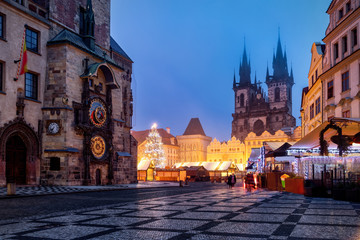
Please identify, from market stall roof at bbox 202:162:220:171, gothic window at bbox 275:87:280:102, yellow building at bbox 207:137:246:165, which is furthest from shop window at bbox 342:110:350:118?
gothic window at bbox 275:87:280:102

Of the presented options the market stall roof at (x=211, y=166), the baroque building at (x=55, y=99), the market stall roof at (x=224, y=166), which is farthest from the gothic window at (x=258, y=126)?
the baroque building at (x=55, y=99)

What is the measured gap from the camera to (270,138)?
9375 centimetres

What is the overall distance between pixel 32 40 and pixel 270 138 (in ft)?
252

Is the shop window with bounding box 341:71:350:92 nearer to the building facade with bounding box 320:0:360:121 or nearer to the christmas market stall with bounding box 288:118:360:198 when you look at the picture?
the building facade with bounding box 320:0:360:121

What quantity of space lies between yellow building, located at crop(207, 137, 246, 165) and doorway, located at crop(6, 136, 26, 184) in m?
77.3

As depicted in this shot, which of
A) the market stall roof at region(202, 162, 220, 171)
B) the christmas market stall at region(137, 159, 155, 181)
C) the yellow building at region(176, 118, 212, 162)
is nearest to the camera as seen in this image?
the christmas market stall at region(137, 159, 155, 181)

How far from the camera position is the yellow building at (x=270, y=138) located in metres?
91.1

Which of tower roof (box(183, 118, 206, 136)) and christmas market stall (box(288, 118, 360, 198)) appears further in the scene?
tower roof (box(183, 118, 206, 136))

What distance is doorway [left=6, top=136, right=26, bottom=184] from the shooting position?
905 inches

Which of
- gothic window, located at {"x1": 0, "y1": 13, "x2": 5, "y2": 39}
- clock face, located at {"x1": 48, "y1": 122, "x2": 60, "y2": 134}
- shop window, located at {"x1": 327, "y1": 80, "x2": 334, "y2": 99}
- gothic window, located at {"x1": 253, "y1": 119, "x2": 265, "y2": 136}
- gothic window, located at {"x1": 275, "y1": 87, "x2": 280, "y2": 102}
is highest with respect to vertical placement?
gothic window, located at {"x1": 275, "y1": 87, "x2": 280, "y2": 102}

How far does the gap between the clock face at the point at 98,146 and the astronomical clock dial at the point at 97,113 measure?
3.67 ft

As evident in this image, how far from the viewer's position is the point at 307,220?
28.7ft

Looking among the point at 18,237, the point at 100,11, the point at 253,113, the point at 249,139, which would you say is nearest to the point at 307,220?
the point at 18,237

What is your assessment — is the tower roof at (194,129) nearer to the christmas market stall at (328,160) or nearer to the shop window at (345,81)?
the shop window at (345,81)
